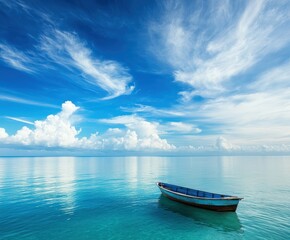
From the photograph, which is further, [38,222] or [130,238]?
[38,222]

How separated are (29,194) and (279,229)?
48.0m

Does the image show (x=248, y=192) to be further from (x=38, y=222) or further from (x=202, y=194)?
(x=38, y=222)

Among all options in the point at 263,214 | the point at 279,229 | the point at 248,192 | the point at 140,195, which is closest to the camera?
the point at 279,229

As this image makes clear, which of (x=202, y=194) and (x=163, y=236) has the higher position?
(x=202, y=194)

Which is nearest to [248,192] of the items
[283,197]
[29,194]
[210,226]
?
[283,197]

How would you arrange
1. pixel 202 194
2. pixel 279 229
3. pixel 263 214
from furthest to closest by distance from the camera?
1. pixel 202 194
2. pixel 263 214
3. pixel 279 229

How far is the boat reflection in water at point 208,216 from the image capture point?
26616 millimetres

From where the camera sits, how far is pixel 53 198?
→ 41406 mm

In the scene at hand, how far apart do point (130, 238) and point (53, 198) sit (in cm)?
2589

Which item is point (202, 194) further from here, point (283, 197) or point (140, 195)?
point (283, 197)

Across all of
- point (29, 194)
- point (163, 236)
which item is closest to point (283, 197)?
point (163, 236)

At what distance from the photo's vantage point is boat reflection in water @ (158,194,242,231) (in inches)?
1048

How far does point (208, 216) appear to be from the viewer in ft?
97.7

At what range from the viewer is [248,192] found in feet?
158
